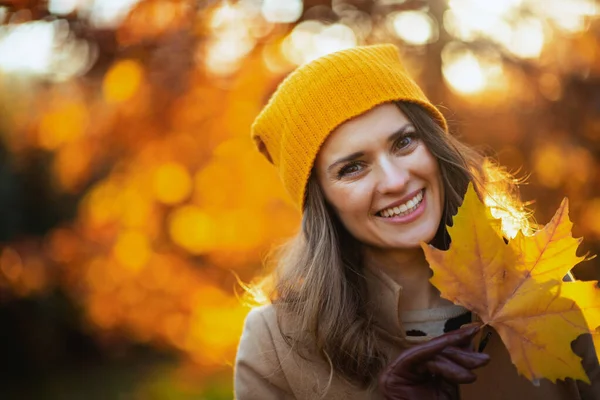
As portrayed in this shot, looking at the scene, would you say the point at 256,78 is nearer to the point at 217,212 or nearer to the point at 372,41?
the point at 372,41

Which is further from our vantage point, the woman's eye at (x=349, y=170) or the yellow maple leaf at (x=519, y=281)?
the woman's eye at (x=349, y=170)

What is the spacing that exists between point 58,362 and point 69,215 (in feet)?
8.19

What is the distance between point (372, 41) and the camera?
3.21 metres

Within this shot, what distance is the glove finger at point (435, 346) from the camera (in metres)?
1.57

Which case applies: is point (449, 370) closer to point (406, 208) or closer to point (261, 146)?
point (406, 208)

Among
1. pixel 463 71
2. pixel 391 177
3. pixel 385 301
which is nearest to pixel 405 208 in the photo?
pixel 391 177

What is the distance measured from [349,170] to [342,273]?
390 mm

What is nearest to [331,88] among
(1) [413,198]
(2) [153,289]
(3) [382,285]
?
(1) [413,198]

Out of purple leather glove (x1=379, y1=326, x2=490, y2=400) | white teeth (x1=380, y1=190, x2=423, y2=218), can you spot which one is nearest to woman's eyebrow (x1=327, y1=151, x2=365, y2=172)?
white teeth (x1=380, y1=190, x2=423, y2=218)

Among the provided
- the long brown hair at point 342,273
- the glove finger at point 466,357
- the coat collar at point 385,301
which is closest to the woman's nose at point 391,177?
the long brown hair at point 342,273

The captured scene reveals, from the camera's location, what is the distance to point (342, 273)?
227 cm

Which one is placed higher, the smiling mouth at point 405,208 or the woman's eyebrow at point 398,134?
the woman's eyebrow at point 398,134

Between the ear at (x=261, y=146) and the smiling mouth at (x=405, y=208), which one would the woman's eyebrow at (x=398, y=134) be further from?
the ear at (x=261, y=146)

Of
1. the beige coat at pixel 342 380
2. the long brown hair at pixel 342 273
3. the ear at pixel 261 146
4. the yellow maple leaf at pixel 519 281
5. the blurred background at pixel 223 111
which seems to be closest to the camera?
the yellow maple leaf at pixel 519 281
